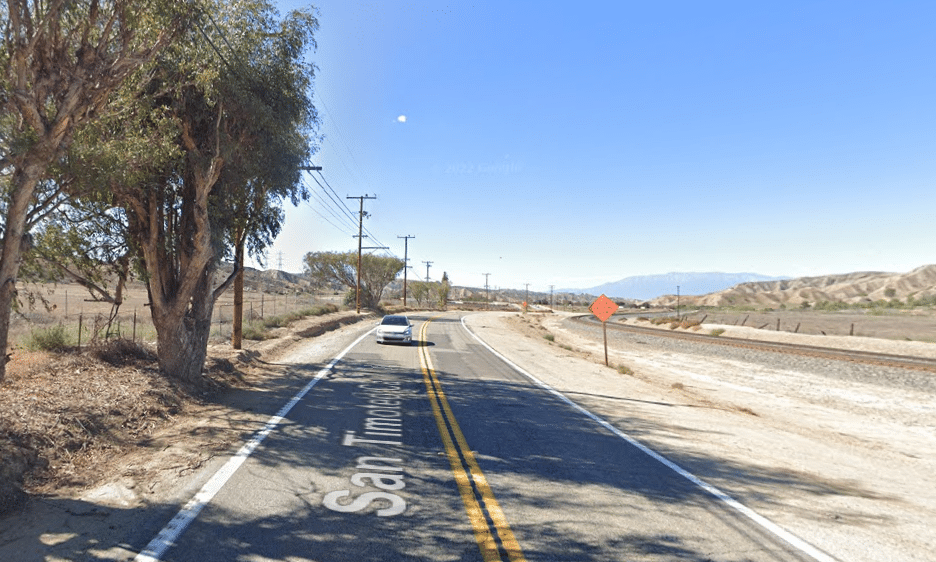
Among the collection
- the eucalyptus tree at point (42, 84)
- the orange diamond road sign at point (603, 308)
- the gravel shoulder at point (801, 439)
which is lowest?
the gravel shoulder at point (801, 439)

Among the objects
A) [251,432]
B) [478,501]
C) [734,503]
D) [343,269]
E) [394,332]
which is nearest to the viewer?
[478,501]

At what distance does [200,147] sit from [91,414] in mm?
5731

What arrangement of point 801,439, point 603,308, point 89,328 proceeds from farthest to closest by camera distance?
1. point 603,308
2. point 89,328
3. point 801,439

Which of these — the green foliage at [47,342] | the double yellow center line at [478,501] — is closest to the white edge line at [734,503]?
the double yellow center line at [478,501]

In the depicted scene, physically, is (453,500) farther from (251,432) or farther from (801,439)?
(801,439)

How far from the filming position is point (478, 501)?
5238 millimetres

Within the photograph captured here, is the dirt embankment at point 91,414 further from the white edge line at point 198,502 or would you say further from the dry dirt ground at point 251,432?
the white edge line at point 198,502

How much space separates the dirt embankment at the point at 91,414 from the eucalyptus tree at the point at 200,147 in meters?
1.10

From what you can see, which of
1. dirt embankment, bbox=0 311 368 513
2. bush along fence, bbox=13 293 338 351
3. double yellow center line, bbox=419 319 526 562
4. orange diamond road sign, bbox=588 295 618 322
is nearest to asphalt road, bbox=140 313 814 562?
double yellow center line, bbox=419 319 526 562

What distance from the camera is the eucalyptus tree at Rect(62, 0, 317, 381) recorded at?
9609mm

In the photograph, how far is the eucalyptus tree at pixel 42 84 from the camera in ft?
21.5

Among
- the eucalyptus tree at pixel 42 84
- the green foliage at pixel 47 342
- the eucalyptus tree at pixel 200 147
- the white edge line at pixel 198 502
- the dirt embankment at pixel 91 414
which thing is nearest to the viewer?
the white edge line at pixel 198 502

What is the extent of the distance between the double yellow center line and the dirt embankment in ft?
10.2

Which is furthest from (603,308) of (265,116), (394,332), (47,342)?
(47,342)
